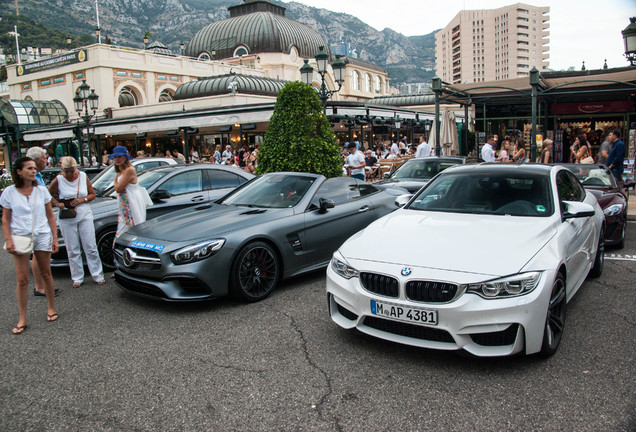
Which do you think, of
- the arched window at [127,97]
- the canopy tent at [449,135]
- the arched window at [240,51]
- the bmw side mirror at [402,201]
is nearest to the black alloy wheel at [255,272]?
the bmw side mirror at [402,201]

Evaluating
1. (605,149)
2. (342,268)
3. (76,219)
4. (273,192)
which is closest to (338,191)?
(273,192)

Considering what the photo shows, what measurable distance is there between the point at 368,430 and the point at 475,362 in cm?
126

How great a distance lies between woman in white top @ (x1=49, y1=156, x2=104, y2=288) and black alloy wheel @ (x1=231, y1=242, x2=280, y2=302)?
2.39 m

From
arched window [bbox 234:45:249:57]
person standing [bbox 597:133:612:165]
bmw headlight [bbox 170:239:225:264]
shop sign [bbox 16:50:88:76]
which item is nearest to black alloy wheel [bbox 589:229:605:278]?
bmw headlight [bbox 170:239:225:264]

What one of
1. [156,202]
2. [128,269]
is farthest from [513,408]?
[156,202]

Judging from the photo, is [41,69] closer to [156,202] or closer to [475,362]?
[156,202]

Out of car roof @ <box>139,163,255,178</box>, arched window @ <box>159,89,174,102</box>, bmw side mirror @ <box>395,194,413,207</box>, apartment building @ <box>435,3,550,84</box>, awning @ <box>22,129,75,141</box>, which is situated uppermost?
apartment building @ <box>435,3,550,84</box>

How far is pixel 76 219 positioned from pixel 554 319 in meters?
5.60

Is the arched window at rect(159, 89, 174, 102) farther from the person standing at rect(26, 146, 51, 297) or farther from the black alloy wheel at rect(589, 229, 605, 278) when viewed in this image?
the black alloy wheel at rect(589, 229, 605, 278)

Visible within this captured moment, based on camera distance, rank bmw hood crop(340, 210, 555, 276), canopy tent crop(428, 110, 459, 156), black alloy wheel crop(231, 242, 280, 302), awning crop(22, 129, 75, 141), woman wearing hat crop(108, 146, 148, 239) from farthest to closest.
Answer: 1. awning crop(22, 129, 75, 141)
2. canopy tent crop(428, 110, 459, 156)
3. woman wearing hat crop(108, 146, 148, 239)
4. black alloy wheel crop(231, 242, 280, 302)
5. bmw hood crop(340, 210, 555, 276)

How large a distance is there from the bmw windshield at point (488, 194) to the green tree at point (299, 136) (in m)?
5.21

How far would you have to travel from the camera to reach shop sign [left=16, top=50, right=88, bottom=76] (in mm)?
48406

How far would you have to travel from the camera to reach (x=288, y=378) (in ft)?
11.9

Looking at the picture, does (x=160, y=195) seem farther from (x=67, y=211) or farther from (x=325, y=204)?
(x=325, y=204)
